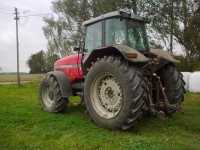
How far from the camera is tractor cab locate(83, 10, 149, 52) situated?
264 inches

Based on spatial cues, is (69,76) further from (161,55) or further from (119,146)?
(119,146)

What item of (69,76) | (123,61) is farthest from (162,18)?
(123,61)

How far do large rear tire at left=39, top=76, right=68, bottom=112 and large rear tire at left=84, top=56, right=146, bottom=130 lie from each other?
1.34m

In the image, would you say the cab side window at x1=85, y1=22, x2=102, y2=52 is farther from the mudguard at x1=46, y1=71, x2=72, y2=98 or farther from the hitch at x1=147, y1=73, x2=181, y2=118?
the hitch at x1=147, y1=73, x2=181, y2=118

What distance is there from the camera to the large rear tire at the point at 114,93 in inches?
227

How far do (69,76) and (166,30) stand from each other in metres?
16.6

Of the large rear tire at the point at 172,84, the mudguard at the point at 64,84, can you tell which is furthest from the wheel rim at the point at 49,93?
the large rear tire at the point at 172,84

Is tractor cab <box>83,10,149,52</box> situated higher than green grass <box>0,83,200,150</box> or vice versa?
tractor cab <box>83,10,149,52</box>

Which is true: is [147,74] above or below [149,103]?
above

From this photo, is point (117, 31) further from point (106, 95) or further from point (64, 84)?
point (64, 84)

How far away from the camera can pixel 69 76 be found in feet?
26.5

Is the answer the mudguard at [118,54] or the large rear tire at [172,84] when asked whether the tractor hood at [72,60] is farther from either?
the large rear tire at [172,84]

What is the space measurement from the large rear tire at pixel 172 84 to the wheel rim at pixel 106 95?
150cm

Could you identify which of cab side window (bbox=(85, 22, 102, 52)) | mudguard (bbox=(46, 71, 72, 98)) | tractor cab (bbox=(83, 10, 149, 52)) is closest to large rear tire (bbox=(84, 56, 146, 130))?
tractor cab (bbox=(83, 10, 149, 52))
